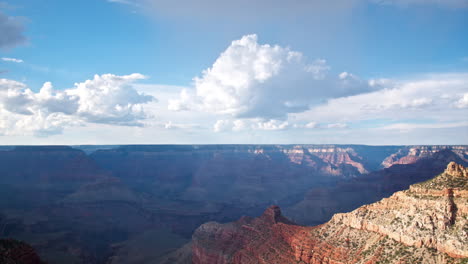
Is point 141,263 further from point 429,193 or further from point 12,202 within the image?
point 12,202

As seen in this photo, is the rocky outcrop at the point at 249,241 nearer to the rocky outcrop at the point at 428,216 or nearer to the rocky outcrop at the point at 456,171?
the rocky outcrop at the point at 428,216

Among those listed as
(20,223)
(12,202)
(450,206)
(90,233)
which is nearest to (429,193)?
(450,206)

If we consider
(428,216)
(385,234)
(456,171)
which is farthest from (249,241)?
(456,171)

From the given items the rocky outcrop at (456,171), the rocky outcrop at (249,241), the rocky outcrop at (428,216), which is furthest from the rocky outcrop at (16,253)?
the rocky outcrop at (456,171)

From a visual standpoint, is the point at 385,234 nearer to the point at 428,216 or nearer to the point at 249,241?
the point at 428,216

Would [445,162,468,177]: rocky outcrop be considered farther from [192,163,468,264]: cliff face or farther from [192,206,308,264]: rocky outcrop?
[192,206,308,264]: rocky outcrop

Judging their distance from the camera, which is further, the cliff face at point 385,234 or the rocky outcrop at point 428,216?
the cliff face at point 385,234

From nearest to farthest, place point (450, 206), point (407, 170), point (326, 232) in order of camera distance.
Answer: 1. point (450, 206)
2. point (326, 232)
3. point (407, 170)
